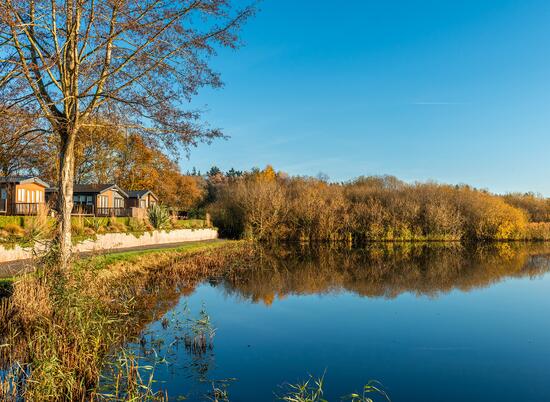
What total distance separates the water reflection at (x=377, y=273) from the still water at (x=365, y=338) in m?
0.10

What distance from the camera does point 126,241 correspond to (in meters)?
21.2

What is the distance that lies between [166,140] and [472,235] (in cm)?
3588

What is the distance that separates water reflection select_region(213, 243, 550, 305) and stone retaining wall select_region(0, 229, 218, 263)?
18.5 feet

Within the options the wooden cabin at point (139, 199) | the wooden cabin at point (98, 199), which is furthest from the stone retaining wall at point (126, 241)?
the wooden cabin at point (139, 199)

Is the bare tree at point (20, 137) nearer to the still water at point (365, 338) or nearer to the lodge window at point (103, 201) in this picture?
the still water at point (365, 338)

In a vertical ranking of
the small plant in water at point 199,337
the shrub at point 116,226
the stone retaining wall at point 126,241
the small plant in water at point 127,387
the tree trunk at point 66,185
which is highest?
the tree trunk at point 66,185

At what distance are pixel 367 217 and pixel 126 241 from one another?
76.0 ft

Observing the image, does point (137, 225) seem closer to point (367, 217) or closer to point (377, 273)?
point (377, 273)

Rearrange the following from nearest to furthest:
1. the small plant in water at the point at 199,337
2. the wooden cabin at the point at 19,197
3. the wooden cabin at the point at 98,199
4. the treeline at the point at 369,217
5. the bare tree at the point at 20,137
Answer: the small plant in water at the point at 199,337
the bare tree at the point at 20,137
the wooden cabin at the point at 19,197
the wooden cabin at the point at 98,199
the treeline at the point at 369,217

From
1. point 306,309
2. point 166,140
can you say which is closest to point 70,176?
point 166,140

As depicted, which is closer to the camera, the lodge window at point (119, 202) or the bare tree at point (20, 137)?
the bare tree at point (20, 137)

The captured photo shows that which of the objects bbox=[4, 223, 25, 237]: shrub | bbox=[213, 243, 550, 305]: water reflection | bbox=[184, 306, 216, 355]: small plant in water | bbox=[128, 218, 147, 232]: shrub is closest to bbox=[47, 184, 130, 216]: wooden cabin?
bbox=[128, 218, 147, 232]: shrub

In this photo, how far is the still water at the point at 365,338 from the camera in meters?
6.32

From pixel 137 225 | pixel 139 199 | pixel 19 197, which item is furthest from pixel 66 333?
pixel 139 199
